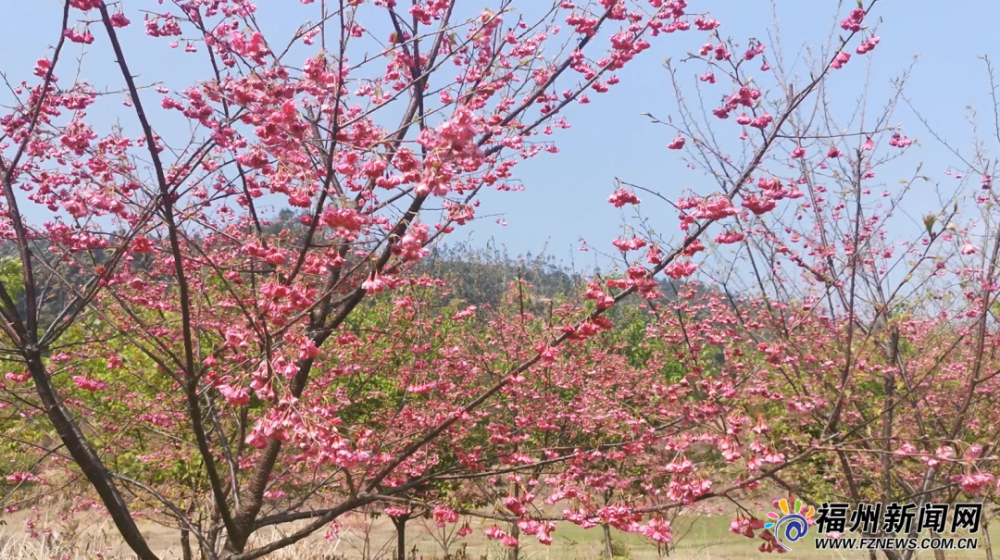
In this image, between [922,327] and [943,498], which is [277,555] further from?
[922,327]

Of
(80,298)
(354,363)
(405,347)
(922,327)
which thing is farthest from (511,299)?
(80,298)

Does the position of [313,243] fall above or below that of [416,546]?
above

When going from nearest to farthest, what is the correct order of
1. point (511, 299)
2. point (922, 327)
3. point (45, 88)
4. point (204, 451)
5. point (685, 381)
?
point (204, 451) < point (45, 88) < point (685, 381) < point (922, 327) < point (511, 299)

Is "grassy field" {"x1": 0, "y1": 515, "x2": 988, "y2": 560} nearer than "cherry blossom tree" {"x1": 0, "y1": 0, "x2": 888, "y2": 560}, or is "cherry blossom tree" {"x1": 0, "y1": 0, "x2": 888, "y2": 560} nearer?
"cherry blossom tree" {"x1": 0, "y1": 0, "x2": 888, "y2": 560}

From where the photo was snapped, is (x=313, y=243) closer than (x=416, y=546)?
Yes

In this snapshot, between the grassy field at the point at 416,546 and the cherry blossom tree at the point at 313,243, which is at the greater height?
the cherry blossom tree at the point at 313,243

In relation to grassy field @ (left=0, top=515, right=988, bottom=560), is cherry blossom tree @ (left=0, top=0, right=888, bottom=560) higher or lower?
higher

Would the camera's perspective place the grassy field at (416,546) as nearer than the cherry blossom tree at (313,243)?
No

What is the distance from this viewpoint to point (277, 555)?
332 inches

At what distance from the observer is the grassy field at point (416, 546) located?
826 cm

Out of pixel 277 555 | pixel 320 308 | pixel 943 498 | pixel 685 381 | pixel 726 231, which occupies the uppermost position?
pixel 726 231

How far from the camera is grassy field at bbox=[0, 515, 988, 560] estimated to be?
27.1 feet

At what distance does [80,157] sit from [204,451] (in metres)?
2.27

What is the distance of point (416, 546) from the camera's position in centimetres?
1116
